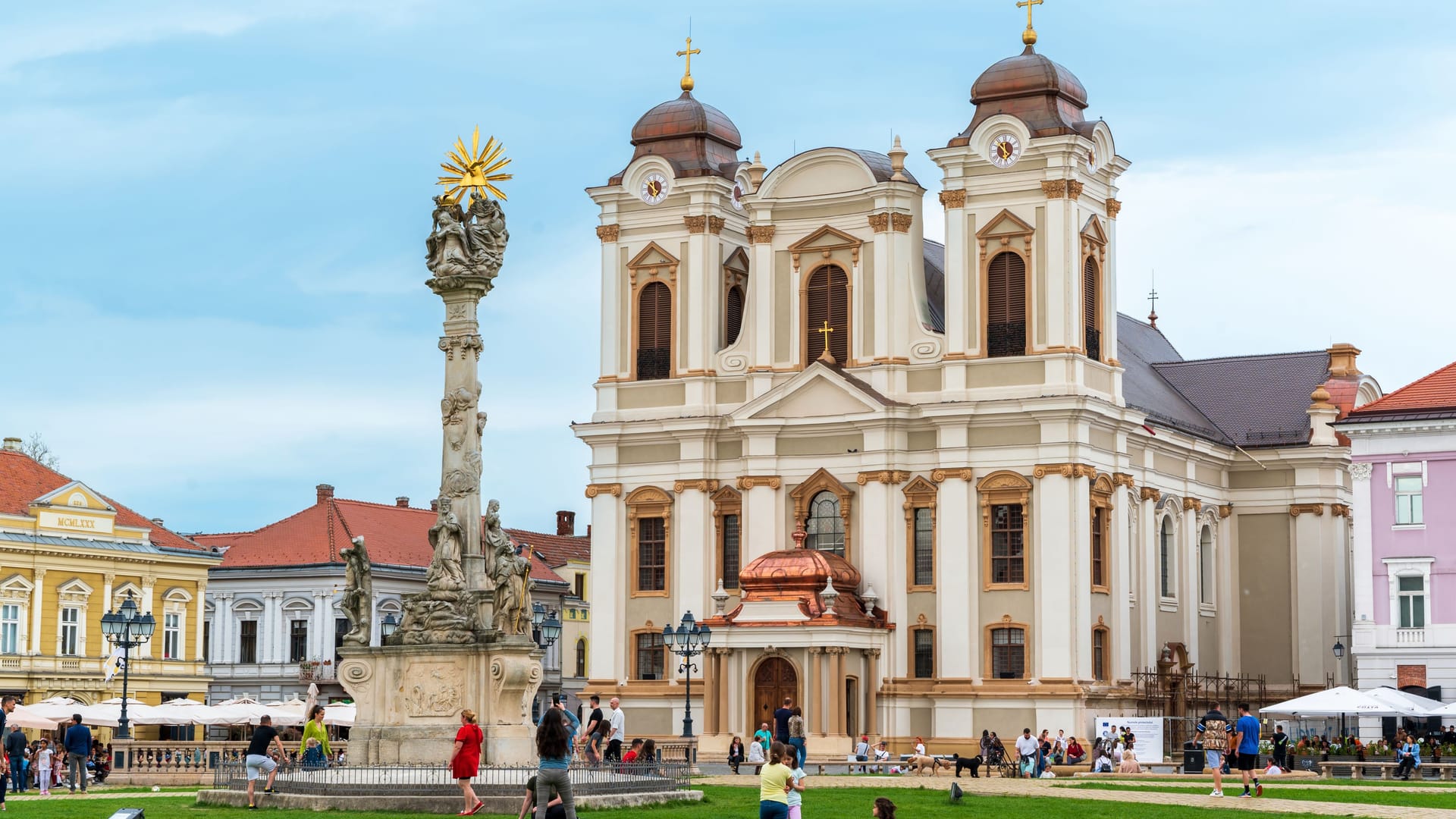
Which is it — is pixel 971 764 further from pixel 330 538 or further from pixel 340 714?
pixel 330 538

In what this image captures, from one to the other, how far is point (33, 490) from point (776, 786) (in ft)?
182

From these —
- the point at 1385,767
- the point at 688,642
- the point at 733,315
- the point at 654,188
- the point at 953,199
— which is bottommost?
the point at 1385,767

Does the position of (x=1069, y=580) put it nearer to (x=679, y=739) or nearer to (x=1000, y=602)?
(x=1000, y=602)

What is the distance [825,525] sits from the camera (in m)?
63.5

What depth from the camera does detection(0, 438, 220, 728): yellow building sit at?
236ft

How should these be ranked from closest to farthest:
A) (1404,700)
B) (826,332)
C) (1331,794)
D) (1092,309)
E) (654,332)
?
(1331,794) → (1404,700) → (1092,309) → (826,332) → (654,332)

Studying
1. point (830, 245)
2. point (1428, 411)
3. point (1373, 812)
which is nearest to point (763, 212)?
point (830, 245)

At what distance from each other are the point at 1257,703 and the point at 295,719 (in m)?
30.7

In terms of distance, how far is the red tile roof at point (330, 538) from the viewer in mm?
86312

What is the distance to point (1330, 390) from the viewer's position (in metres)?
75.7

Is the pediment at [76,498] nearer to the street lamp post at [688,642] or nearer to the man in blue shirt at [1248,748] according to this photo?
the street lamp post at [688,642]

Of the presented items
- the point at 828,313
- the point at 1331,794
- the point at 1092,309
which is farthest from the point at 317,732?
the point at 1092,309

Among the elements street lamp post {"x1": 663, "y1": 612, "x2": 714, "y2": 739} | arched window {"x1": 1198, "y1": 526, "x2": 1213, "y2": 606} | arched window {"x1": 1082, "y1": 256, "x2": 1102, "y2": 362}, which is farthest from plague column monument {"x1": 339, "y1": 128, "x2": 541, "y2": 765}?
arched window {"x1": 1198, "y1": 526, "x2": 1213, "y2": 606}

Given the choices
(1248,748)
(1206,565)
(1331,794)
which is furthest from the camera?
(1206,565)
